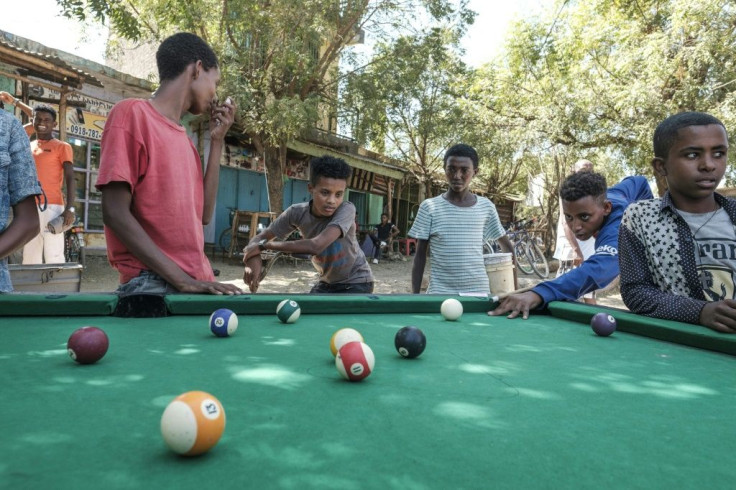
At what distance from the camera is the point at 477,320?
9.73 ft

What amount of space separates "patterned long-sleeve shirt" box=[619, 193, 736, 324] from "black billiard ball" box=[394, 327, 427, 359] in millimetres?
1401

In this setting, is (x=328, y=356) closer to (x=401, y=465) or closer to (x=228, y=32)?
(x=401, y=465)

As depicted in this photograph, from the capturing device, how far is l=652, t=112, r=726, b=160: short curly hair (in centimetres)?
253

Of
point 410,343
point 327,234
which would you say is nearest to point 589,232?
point 327,234

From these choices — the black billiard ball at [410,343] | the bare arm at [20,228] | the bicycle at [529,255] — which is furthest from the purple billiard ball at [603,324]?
the bicycle at [529,255]

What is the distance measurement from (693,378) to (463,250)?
102 inches

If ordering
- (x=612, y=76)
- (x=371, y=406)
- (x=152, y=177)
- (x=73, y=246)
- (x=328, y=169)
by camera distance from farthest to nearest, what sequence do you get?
(x=612, y=76), (x=73, y=246), (x=328, y=169), (x=152, y=177), (x=371, y=406)

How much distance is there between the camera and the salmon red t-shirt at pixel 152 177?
8.72 feet

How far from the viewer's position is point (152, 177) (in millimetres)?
2785

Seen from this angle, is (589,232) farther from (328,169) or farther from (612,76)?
A: (612,76)

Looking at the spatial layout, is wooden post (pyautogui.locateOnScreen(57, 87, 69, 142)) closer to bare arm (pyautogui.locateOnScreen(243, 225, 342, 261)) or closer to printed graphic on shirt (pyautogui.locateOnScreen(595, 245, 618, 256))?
bare arm (pyautogui.locateOnScreen(243, 225, 342, 261))

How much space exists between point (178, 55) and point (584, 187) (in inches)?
106

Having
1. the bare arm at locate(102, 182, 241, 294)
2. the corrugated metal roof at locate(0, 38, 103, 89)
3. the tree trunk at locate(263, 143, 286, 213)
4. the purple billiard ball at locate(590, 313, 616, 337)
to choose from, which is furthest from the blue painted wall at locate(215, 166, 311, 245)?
the purple billiard ball at locate(590, 313, 616, 337)

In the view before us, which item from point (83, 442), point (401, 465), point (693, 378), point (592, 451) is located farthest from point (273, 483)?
point (693, 378)
